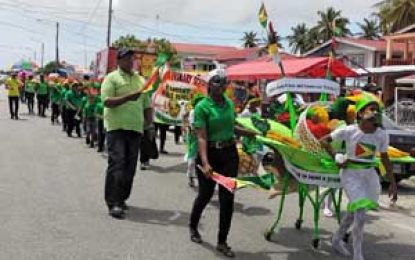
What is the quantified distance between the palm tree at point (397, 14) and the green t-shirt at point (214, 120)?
122 ft

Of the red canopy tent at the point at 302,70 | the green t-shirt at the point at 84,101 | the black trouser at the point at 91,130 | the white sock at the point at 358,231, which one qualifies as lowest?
the white sock at the point at 358,231

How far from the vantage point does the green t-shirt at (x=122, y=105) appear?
26.6ft

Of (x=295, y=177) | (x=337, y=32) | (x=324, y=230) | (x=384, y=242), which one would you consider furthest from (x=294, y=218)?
(x=337, y=32)

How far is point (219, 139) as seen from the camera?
646 cm

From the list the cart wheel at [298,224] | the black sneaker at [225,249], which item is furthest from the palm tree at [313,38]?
the black sneaker at [225,249]

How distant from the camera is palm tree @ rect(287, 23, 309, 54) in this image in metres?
72.5

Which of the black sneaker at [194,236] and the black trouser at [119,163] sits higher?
the black trouser at [119,163]

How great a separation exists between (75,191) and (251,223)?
296 centimetres

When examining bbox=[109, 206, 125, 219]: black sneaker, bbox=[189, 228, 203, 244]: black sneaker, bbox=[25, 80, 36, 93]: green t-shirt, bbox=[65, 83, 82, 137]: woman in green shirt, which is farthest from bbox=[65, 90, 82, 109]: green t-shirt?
bbox=[189, 228, 203, 244]: black sneaker

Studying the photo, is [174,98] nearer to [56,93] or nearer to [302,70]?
[302,70]

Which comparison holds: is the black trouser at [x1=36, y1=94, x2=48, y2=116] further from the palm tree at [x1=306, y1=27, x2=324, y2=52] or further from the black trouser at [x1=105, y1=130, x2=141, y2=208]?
the palm tree at [x1=306, y1=27, x2=324, y2=52]

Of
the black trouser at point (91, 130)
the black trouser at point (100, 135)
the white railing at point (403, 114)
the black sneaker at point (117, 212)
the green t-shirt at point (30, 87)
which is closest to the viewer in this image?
the black sneaker at point (117, 212)

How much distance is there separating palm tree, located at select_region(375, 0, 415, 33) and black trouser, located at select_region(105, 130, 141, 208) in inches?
1422

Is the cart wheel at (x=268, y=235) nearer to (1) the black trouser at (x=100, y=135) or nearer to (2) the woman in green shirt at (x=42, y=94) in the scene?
(1) the black trouser at (x=100, y=135)
